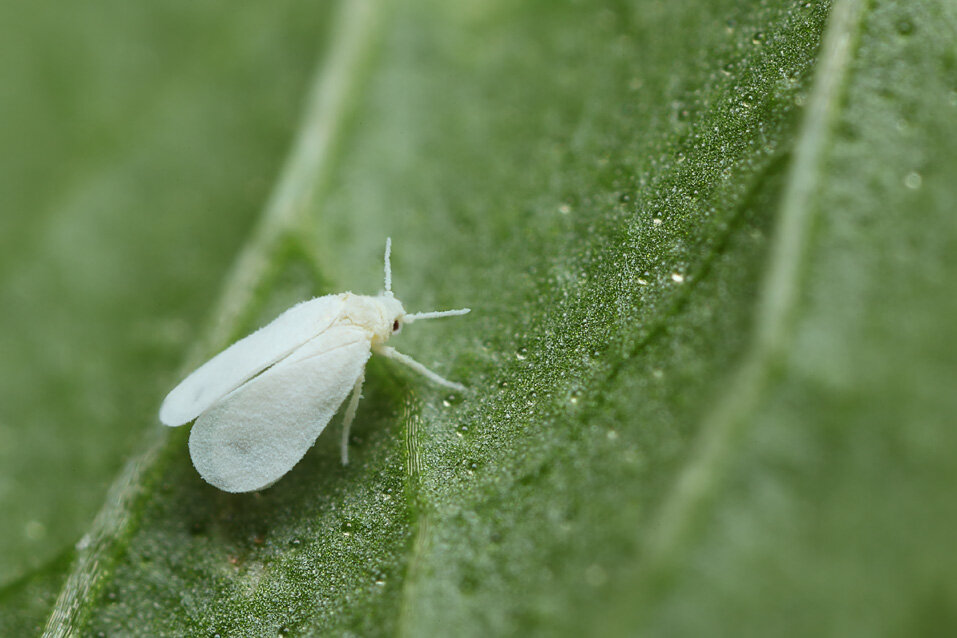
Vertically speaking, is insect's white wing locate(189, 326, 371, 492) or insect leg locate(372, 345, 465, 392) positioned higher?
insect leg locate(372, 345, 465, 392)

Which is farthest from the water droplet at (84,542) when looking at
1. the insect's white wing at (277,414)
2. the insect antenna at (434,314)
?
the insect antenna at (434,314)

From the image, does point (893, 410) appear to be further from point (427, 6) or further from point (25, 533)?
point (25, 533)

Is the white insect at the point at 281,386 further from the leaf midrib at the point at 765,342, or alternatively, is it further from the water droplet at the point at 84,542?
the leaf midrib at the point at 765,342

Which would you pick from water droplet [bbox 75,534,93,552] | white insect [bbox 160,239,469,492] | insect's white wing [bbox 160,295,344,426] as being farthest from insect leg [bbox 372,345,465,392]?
water droplet [bbox 75,534,93,552]

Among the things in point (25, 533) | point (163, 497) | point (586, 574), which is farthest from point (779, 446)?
point (25, 533)

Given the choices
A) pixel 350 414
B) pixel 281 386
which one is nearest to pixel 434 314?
pixel 350 414

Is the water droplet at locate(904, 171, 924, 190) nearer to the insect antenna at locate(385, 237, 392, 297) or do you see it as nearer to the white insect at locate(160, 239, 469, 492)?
the white insect at locate(160, 239, 469, 492)
